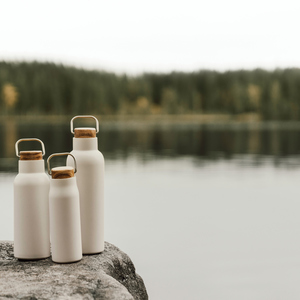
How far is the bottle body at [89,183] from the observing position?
10.9 ft

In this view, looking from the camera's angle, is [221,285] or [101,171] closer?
[101,171]

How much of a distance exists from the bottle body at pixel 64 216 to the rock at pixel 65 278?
143 millimetres

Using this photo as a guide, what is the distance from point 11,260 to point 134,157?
32.8 meters

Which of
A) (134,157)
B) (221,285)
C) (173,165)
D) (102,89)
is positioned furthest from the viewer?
(102,89)

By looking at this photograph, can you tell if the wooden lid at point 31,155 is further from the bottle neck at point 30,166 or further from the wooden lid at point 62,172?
the wooden lid at point 62,172

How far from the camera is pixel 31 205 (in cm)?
325

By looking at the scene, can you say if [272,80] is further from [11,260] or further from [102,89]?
[11,260]

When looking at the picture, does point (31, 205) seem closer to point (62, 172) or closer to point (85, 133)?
point (62, 172)

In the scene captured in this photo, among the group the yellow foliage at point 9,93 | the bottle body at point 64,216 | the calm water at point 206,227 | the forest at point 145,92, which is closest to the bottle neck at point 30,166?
the bottle body at point 64,216

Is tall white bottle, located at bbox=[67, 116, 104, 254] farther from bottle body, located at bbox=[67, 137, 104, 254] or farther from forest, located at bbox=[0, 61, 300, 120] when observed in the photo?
forest, located at bbox=[0, 61, 300, 120]

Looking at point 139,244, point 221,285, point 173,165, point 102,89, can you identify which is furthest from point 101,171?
point 102,89

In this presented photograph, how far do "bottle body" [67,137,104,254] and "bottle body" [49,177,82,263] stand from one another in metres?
0.13

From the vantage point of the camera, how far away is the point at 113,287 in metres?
3.02

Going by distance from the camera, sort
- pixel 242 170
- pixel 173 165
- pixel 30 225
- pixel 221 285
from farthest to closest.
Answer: pixel 173 165 → pixel 242 170 → pixel 221 285 → pixel 30 225
